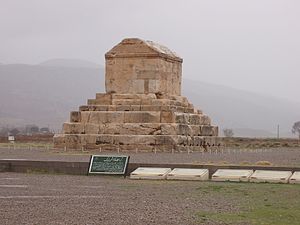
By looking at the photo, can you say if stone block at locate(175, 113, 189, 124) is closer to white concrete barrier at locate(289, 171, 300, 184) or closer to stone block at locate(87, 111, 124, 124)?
stone block at locate(87, 111, 124, 124)

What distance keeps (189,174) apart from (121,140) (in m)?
17.1

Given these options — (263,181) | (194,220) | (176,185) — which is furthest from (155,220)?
(263,181)

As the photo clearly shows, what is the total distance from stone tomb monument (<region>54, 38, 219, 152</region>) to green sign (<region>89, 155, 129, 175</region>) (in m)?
15.0

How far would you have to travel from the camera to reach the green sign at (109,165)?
66.0 feet

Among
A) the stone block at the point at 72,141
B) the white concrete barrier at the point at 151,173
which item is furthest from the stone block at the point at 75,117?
the white concrete barrier at the point at 151,173

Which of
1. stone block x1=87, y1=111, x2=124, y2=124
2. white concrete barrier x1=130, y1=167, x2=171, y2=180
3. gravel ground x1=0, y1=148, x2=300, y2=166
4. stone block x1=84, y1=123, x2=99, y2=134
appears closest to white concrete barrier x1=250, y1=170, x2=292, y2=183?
white concrete barrier x1=130, y1=167, x2=171, y2=180

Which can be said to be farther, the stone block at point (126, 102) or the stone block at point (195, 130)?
the stone block at point (195, 130)

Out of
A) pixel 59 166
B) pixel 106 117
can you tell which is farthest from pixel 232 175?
pixel 106 117

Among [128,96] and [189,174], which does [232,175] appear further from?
[128,96]

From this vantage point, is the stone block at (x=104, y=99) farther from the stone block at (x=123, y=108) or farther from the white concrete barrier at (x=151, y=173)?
the white concrete barrier at (x=151, y=173)

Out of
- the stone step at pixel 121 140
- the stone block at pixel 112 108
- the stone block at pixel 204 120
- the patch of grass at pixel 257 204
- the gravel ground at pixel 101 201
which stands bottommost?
the gravel ground at pixel 101 201

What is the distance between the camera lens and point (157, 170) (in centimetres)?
1942

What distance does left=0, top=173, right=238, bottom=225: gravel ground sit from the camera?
11.1m

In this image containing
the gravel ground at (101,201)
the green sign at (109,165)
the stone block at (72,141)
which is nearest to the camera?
the gravel ground at (101,201)
